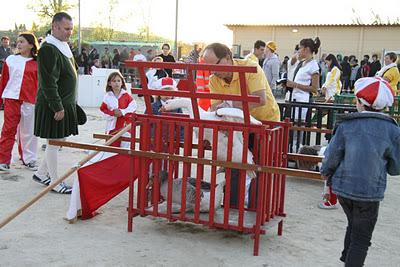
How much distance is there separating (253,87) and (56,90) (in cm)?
220

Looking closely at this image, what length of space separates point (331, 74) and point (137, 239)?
7194 millimetres

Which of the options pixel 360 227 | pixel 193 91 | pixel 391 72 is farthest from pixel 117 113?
pixel 391 72

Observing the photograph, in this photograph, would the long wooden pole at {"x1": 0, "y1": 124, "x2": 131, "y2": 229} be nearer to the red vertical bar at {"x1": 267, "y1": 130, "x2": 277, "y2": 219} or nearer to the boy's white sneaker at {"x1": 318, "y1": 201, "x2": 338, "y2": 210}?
the red vertical bar at {"x1": 267, "y1": 130, "x2": 277, "y2": 219}

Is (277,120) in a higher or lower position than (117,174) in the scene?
higher

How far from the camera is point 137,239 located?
4.37 m

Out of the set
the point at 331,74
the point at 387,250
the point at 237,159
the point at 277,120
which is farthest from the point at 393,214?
the point at 331,74

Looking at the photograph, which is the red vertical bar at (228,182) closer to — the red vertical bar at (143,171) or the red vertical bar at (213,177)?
the red vertical bar at (213,177)

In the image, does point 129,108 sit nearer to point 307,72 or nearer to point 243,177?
point 307,72

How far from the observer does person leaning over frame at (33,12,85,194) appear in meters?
5.36

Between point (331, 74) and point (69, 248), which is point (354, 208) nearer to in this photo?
point (69, 248)

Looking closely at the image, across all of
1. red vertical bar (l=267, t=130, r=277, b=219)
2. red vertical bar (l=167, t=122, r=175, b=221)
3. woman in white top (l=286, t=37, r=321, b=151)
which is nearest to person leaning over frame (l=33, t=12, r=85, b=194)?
red vertical bar (l=167, t=122, r=175, b=221)

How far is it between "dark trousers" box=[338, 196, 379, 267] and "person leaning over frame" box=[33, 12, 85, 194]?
3.24 meters

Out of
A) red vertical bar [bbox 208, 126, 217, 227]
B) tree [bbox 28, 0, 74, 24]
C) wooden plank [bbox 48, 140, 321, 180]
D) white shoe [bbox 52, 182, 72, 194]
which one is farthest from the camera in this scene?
tree [bbox 28, 0, 74, 24]

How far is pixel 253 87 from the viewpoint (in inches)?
171
